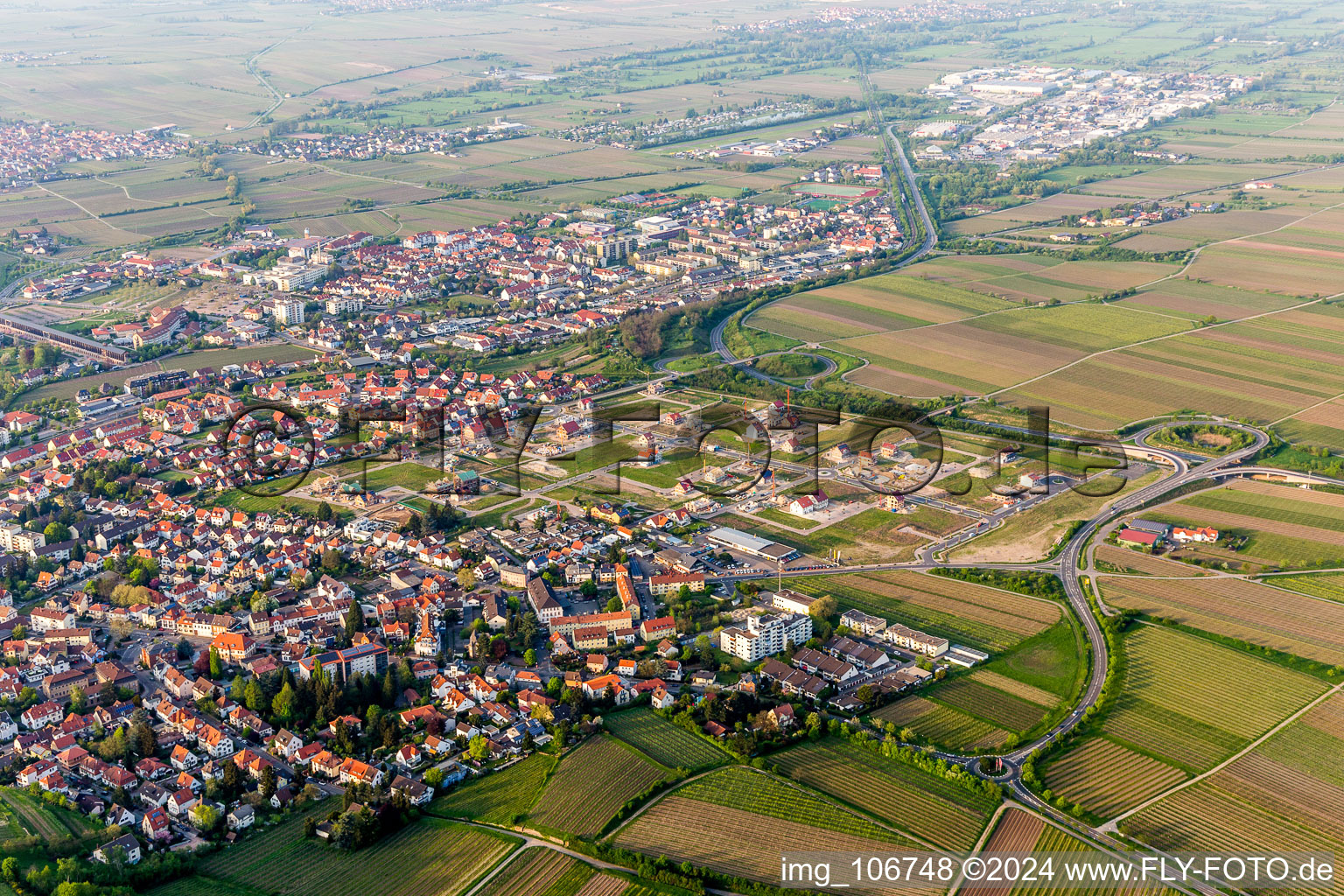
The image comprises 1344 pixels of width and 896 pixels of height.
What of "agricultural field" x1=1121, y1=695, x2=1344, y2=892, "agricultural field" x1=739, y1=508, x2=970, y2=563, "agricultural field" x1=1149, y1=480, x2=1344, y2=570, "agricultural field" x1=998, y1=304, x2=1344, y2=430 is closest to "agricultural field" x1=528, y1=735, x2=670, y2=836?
"agricultural field" x1=1121, y1=695, x2=1344, y2=892

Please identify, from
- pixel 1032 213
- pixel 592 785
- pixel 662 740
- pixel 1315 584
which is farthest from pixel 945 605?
pixel 1032 213

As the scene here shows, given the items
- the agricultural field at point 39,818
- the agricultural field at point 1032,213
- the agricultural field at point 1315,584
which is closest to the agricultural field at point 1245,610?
the agricultural field at point 1315,584

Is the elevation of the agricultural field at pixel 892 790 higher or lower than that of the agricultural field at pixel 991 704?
higher

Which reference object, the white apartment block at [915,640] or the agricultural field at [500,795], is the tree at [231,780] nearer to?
the agricultural field at [500,795]

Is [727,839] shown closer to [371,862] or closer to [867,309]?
[371,862]

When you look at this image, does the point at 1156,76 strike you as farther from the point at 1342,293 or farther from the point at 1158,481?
the point at 1158,481

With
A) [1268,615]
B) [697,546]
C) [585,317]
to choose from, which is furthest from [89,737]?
[585,317]
